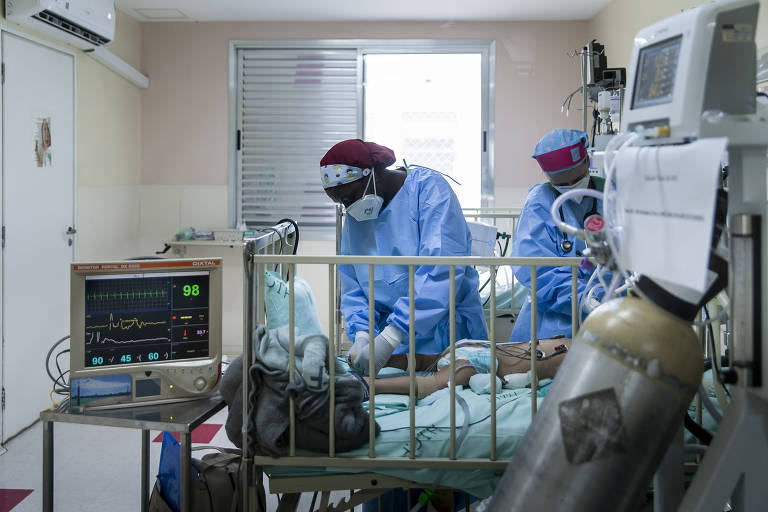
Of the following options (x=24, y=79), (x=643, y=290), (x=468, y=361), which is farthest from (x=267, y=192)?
(x=643, y=290)

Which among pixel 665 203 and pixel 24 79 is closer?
pixel 665 203

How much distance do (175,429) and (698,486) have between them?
114cm

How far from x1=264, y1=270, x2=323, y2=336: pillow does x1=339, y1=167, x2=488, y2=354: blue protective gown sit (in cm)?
36

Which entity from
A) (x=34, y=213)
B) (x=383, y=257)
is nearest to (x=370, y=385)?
(x=383, y=257)

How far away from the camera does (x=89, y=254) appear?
421 centimetres

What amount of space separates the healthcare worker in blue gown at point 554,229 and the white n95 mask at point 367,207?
55cm

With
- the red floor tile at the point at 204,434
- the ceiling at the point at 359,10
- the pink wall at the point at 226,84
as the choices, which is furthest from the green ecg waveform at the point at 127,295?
the pink wall at the point at 226,84

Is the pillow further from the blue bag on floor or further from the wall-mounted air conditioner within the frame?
the wall-mounted air conditioner

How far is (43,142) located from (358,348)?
8.28 ft

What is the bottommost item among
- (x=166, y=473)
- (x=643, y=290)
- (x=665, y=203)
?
(x=166, y=473)

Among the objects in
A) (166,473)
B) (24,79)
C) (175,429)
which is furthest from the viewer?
(24,79)

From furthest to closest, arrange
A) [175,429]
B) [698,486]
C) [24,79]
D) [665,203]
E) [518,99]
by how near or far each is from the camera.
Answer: [518,99] < [24,79] < [175,429] < [698,486] < [665,203]

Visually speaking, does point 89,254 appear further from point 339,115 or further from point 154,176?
point 339,115

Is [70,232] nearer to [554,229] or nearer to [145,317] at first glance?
[145,317]
